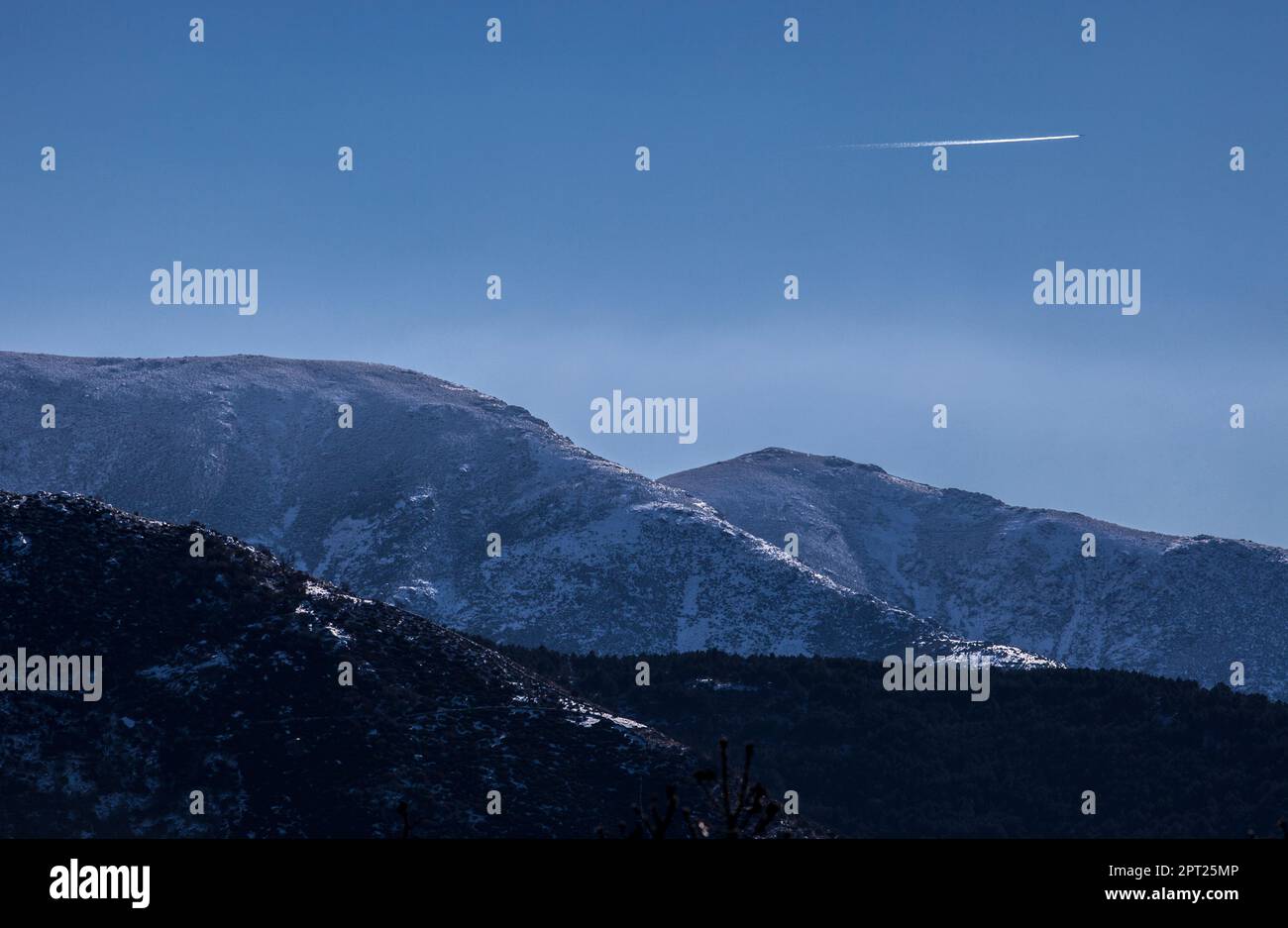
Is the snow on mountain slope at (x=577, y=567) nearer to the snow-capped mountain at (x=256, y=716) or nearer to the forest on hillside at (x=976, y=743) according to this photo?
the forest on hillside at (x=976, y=743)

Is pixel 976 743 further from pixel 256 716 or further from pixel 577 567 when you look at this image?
pixel 577 567

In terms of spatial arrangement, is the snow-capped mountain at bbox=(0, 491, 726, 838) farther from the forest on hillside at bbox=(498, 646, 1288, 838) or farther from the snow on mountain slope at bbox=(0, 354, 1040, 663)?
the snow on mountain slope at bbox=(0, 354, 1040, 663)

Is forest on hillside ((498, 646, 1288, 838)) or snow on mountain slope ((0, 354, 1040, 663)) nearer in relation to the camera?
forest on hillside ((498, 646, 1288, 838))

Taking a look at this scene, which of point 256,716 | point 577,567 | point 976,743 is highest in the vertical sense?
point 577,567

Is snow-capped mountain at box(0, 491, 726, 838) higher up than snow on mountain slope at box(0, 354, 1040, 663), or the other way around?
snow on mountain slope at box(0, 354, 1040, 663)

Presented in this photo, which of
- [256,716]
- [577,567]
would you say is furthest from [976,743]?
[577,567]

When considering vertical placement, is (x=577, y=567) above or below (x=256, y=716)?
above

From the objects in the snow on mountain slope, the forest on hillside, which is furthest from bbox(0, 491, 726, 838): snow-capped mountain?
the snow on mountain slope
